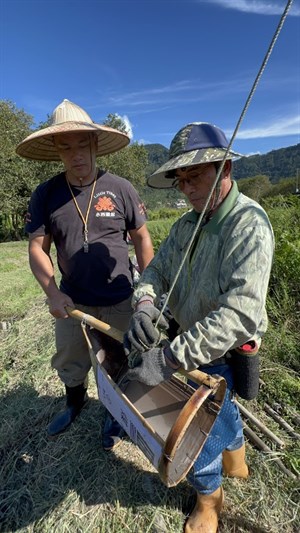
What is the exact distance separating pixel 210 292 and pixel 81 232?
1172 mm

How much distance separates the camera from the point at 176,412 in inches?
80.0

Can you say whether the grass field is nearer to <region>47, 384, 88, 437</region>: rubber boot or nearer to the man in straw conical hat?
<region>47, 384, 88, 437</region>: rubber boot

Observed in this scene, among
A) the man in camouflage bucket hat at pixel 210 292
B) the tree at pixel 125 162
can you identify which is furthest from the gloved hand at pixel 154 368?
the tree at pixel 125 162

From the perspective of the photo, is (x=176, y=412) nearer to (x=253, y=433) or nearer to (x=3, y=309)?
(x=253, y=433)

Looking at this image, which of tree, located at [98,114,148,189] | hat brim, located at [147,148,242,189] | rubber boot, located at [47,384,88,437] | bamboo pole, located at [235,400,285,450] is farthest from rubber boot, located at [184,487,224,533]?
tree, located at [98,114,148,189]

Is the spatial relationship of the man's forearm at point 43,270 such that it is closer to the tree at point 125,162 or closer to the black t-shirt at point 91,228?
the black t-shirt at point 91,228

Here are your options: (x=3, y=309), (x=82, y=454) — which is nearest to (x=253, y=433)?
(x=82, y=454)

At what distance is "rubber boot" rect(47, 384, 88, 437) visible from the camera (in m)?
2.88

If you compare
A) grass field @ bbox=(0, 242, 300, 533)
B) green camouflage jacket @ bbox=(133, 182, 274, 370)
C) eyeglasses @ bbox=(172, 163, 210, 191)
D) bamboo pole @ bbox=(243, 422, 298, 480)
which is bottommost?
grass field @ bbox=(0, 242, 300, 533)

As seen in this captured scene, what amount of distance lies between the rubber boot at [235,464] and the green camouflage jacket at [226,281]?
3.15 ft

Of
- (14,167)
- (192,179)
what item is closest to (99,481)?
(192,179)

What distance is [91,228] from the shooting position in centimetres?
247

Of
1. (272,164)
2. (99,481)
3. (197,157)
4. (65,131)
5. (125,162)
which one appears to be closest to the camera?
(197,157)

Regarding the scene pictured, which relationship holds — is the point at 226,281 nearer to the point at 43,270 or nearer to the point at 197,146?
the point at 197,146
